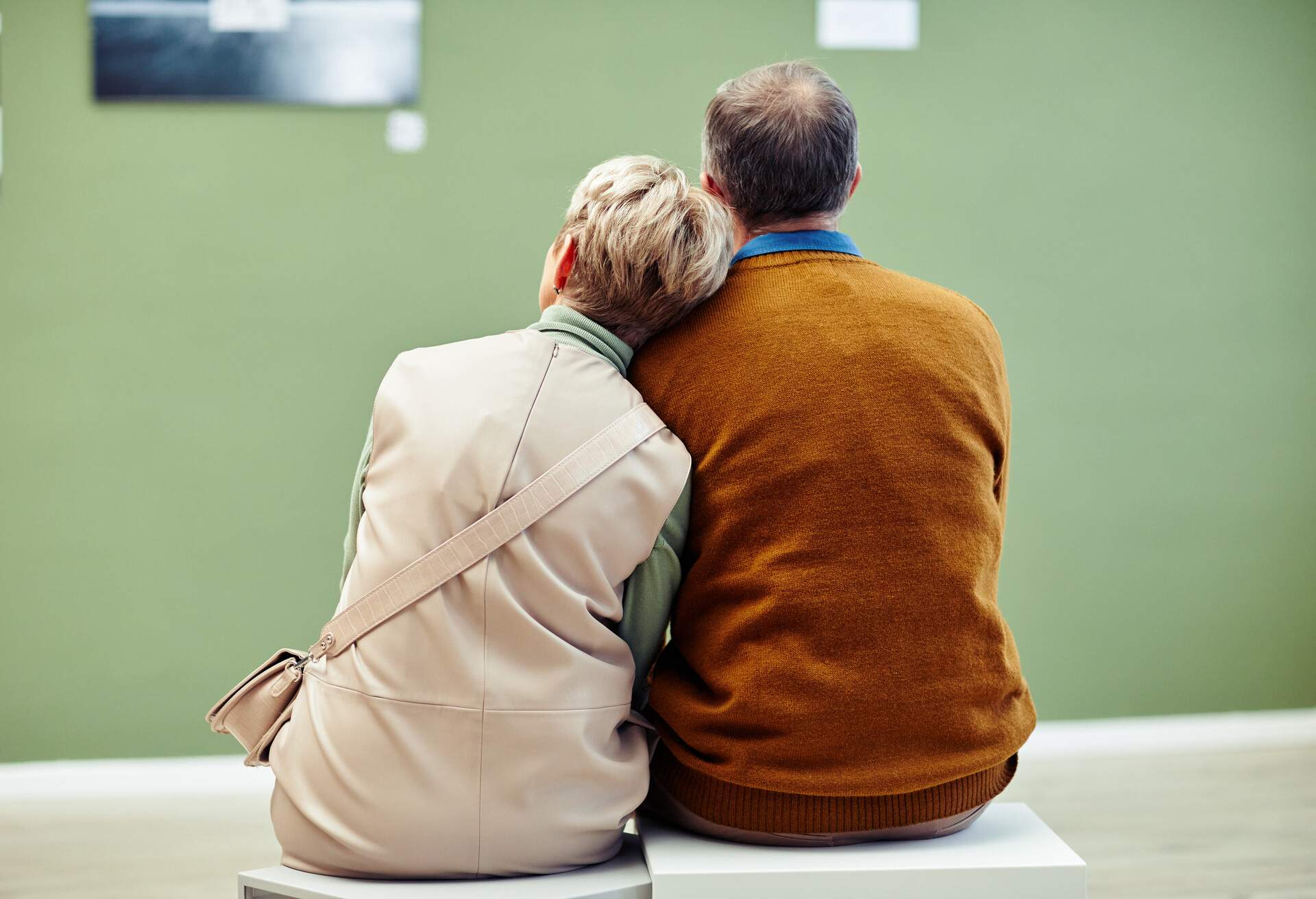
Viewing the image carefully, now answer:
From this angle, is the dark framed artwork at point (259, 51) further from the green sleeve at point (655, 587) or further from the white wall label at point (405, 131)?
the green sleeve at point (655, 587)

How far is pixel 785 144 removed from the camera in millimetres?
1484

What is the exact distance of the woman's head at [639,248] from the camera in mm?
1380

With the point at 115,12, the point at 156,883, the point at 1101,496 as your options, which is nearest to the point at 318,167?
the point at 115,12

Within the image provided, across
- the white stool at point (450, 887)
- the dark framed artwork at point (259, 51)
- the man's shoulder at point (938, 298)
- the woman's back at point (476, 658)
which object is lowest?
the white stool at point (450, 887)

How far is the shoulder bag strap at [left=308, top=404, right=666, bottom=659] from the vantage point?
1.27 meters

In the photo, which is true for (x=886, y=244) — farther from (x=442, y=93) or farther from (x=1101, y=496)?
(x=442, y=93)

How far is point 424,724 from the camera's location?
4.18 ft

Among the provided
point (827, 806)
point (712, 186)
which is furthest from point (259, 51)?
point (827, 806)

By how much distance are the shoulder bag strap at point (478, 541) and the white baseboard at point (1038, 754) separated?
180 cm

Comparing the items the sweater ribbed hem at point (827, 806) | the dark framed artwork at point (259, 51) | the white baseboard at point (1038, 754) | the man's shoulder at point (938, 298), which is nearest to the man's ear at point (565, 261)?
the man's shoulder at point (938, 298)

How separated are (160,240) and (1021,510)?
2.40 m

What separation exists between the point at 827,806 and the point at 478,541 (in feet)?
1.77

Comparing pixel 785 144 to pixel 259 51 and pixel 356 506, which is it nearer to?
pixel 356 506

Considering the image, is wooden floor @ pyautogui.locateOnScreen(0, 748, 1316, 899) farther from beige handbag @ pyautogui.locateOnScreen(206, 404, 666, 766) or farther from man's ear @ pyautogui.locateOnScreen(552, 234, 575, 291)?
man's ear @ pyautogui.locateOnScreen(552, 234, 575, 291)
